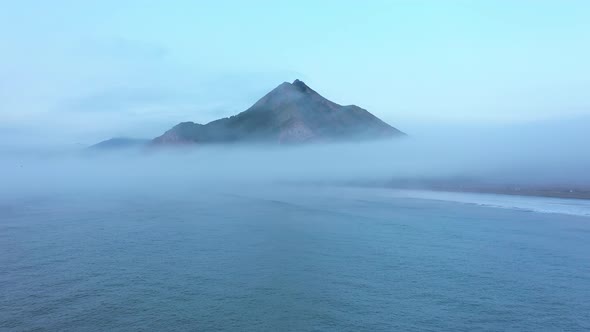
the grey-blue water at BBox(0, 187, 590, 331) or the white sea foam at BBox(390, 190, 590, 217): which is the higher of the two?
the white sea foam at BBox(390, 190, 590, 217)

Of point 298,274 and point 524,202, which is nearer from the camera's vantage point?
point 298,274

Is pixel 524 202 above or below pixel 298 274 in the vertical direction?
above

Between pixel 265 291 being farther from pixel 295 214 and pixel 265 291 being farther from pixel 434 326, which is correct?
pixel 295 214

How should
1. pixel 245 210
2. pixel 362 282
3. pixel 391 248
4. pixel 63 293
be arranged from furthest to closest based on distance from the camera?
pixel 245 210 < pixel 391 248 < pixel 362 282 < pixel 63 293

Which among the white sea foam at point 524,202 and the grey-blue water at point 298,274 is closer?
the grey-blue water at point 298,274

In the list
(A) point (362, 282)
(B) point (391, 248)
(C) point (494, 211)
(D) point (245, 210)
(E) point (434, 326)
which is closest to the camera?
(E) point (434, 326)

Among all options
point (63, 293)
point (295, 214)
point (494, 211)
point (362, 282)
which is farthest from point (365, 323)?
point (494, 211)

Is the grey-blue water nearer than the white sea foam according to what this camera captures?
Yes

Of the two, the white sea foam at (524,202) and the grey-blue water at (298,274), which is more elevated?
the white sea foam at (524,202)
